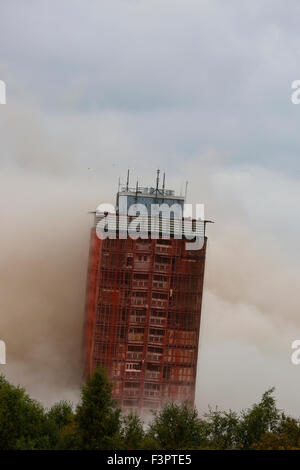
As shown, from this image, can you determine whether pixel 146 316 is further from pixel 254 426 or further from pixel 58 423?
pixel 254 426

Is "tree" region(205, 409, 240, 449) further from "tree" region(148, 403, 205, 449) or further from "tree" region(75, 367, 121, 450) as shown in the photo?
"tree" region(75, 367, 121, 450)

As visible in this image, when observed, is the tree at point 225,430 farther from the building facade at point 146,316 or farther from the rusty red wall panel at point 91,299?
the rusty red wall panel at point 91,299

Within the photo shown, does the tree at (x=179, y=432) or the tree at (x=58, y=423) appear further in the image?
the tree at (x=179, y=432)

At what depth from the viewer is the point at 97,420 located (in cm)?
9419

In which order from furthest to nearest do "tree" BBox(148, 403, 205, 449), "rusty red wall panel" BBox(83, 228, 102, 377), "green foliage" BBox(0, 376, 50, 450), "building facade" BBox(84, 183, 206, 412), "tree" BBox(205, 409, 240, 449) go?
"rusty red wall panel" BBox(83, 228, 102, 377), "building facade" BBox(84, 183, 206, 412), "tree" BBox(205, 409, 240, 449), "tree" BBox(148, 403, 205, 449), "green foliage" BBox(0, 376, 50, 450)

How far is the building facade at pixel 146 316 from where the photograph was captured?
17688 cm

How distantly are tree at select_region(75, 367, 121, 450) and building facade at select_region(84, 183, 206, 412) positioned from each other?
80.5 meters

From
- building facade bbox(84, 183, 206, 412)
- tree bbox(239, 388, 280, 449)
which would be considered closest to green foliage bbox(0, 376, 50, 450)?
tree bbox(239, 388, 280, 449)

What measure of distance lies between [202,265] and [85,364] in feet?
97.1

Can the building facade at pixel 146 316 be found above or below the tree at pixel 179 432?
above

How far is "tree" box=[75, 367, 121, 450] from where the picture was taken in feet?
307

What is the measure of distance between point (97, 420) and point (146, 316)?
8669 cm

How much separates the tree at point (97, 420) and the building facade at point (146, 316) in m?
80.5

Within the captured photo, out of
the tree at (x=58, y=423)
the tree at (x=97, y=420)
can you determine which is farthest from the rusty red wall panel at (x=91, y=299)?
the tree at (x=97, y=420)
